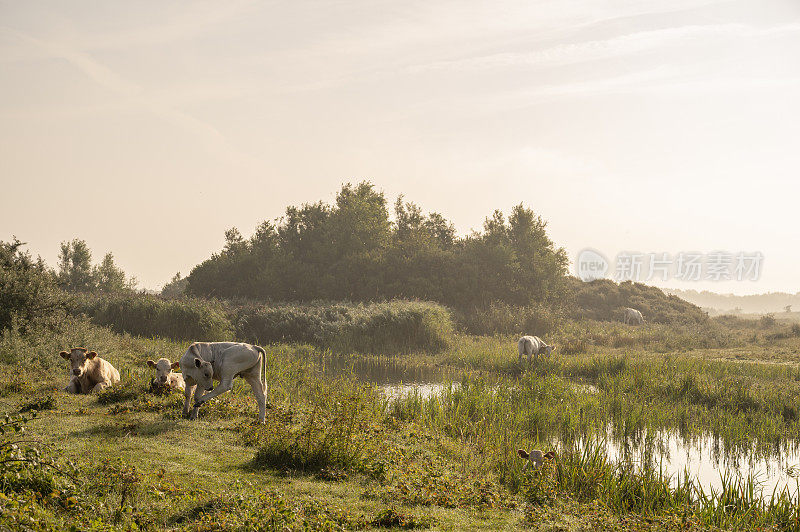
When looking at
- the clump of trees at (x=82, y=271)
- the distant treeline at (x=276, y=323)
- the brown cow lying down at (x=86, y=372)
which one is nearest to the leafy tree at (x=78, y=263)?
the clump of trees at (x=82, y=271)

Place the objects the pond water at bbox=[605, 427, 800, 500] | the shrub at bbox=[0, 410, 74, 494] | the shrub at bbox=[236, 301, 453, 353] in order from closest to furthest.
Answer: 1. the shrub at bbox=[0, 410, 74, 494]
2. the pond water at bbox=[605, 427, 800, 500]
3. the shrub at bbox=[236, 301, 453, 353]

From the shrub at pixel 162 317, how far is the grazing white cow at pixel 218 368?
14745 mm

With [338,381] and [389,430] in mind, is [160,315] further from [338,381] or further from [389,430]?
[389,430]

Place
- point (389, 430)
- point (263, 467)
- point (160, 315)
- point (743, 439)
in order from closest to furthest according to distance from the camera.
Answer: point (263, 467), point (389, 430), point (743, 439), point (160, 315)

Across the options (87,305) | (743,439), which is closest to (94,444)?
(743,439)

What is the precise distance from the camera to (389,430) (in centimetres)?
1230

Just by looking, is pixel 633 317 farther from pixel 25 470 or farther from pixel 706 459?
pixel 25 470

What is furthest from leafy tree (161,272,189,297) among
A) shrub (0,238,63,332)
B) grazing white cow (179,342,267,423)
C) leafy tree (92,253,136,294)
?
grazing white cow (179,342,267,423)

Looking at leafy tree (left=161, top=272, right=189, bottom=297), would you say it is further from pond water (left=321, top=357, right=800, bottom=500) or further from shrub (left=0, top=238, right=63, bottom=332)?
pond water (left=321, top=357, right=800, bottom=500)

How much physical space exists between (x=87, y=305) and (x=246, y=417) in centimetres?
2010

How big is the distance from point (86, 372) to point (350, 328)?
1506cm

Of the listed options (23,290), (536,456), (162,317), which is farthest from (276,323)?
(536,456)

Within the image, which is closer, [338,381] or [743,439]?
[743,439]

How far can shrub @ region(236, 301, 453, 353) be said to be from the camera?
27562 mm
